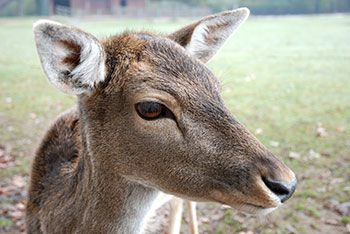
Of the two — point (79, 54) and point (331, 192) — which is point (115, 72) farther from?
point (331, 192)

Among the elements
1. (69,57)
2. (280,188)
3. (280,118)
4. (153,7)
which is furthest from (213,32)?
(153,7)

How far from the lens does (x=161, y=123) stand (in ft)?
6.99

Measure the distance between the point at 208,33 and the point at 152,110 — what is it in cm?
102

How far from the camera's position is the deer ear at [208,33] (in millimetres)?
2750

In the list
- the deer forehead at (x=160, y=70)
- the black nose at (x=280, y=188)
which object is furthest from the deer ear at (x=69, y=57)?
the black nose at (x=280, y=188)

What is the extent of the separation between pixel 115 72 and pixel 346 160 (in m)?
4.99

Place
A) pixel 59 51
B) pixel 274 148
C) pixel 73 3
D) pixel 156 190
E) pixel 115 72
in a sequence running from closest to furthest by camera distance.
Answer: pixel 59 51, pixel 115 72, pixel 156 190, pixel 274 148, pixel 73 3

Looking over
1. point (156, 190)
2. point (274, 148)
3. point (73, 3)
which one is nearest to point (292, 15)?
point (73, 3)

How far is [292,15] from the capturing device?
4353 cm

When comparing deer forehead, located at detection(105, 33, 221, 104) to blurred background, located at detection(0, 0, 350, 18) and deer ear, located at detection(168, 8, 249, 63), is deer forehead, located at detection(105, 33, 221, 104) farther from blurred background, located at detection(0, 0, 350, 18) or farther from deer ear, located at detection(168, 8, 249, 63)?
blurred background, located at detection(0, 0, 350, 18)

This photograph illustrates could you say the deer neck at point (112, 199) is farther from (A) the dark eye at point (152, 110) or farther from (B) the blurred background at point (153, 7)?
(B) the blurred background at point (153, 7)

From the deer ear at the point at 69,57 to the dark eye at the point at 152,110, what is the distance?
1.14ft

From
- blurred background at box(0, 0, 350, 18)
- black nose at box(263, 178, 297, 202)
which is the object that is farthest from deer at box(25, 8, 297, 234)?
blurred background at box(0, 0, 350, 18)

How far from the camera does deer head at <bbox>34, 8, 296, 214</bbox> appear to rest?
200 cm
